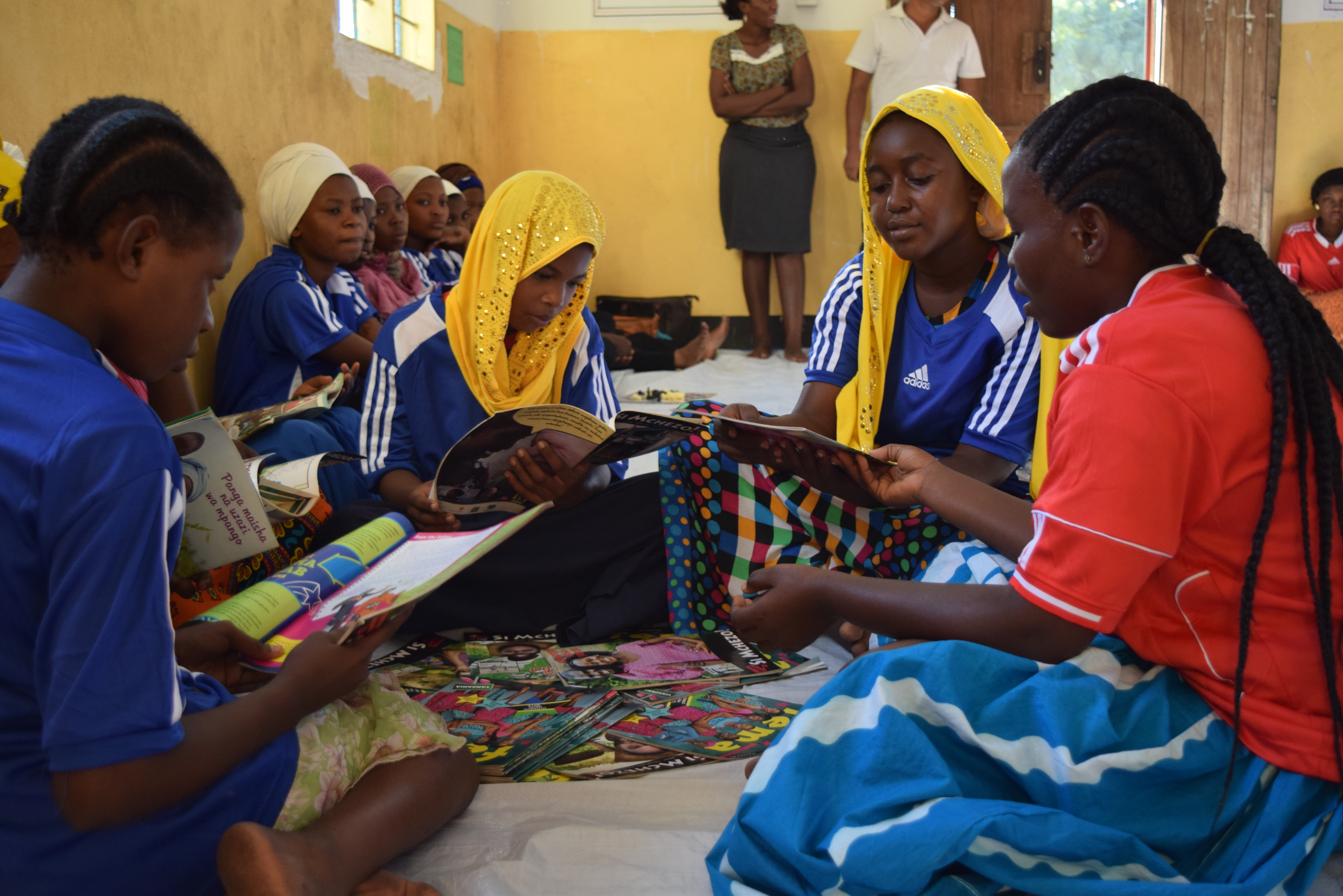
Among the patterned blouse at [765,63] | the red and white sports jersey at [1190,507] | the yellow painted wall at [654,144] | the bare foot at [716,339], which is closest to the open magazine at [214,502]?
the red and white sports jersey at [1190,507]

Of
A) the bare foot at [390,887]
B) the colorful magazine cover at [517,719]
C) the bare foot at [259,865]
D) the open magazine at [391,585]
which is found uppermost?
the open magazine at [391,585]

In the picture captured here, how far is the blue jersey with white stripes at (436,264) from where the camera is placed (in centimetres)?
438

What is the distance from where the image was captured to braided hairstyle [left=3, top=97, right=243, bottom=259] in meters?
0.91

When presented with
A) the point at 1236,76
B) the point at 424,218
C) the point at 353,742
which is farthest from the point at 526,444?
the point at 1236,76

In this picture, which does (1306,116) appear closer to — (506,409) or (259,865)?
(506,409)

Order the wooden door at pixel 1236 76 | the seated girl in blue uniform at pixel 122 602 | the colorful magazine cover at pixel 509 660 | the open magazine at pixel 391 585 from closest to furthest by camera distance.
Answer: the seated girl in blue uniform at pixel 122 602 → the open magazine at pixel 391 585 → the colorful magazine cover at pixel 509 660 → the wooden door at pixel 1236 76

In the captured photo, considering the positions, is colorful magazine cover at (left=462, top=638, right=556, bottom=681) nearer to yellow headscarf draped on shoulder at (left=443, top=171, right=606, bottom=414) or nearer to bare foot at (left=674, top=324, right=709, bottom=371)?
yellow headscarf draped on shoulder at (left=443, top=171, right=606, bottom=414)

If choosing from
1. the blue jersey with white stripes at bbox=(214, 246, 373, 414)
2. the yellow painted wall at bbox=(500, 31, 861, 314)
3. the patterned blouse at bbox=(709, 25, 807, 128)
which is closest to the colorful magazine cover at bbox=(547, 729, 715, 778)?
the blue jersey with white stripes at bbox=(214, 246, 373, 414)

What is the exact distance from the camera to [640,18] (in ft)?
20.5

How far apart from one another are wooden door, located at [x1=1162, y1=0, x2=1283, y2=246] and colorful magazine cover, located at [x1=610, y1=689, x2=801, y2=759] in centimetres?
593

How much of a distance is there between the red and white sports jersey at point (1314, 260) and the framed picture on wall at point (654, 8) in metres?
3.78

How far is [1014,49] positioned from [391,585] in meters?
5.93

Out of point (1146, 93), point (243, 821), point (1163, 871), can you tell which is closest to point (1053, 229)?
point (1146, 93)

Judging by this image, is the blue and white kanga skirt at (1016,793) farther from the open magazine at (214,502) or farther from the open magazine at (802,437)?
the open magazine at (214,502)
